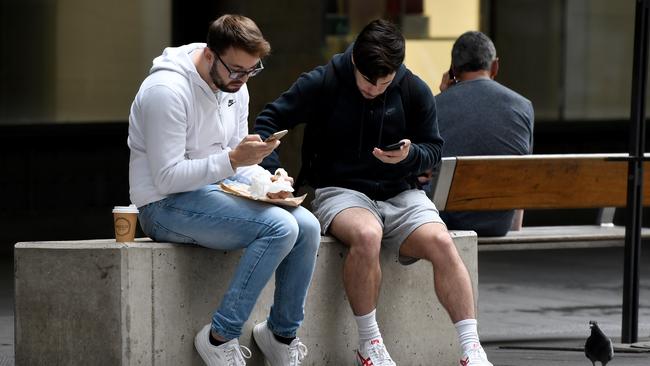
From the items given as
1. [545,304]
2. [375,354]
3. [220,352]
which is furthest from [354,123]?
[545,304]

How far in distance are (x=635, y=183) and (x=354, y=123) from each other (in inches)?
62.0

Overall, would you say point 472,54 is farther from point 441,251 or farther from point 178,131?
point 178,131

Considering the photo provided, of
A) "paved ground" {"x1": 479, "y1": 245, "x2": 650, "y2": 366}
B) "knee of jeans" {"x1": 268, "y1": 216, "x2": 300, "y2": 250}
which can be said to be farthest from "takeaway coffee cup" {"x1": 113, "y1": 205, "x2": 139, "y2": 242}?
"paved ground" {"x1": 479, "y1": 245, "x2": 650, "y2": 366}

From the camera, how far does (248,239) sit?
579 centimetres

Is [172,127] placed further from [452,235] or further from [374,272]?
[452,235]

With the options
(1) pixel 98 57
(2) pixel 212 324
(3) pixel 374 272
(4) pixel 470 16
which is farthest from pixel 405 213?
(4) pixel 470 16

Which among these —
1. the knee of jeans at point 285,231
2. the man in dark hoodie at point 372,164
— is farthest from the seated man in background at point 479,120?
the knee of jeans at point 285,231

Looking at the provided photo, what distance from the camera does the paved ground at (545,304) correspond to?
7.00 m

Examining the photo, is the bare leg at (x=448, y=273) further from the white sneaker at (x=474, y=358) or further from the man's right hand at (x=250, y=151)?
the man's right hand at (x=250, y=151)

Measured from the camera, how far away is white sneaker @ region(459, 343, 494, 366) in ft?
19.7

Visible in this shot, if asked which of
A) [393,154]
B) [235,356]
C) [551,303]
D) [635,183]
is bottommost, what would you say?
[551,303]

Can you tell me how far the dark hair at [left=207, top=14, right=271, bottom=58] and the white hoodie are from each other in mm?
178

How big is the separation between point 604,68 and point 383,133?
32.8ft

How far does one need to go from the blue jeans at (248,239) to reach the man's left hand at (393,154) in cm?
41
